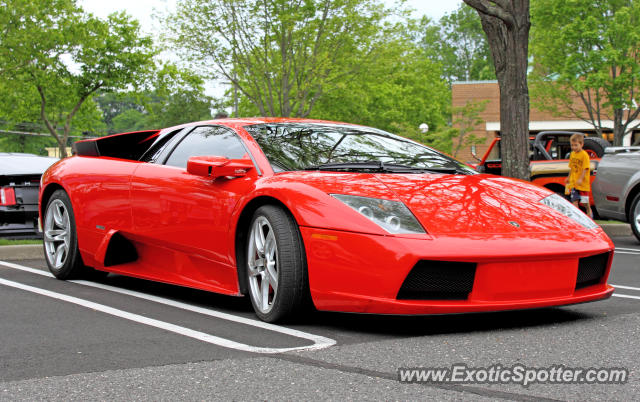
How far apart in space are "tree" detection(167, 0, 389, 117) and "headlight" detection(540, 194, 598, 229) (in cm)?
1665

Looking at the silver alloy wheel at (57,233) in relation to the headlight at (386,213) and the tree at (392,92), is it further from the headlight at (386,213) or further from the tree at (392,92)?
the tree at (392,92)

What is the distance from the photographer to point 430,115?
148 ft

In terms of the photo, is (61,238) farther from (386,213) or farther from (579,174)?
(579,174)

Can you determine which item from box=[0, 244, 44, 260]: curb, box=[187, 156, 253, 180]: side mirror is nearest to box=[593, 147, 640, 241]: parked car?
box=[187, 156, 253, 180]: side mirror

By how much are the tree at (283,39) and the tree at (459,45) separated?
51.3 meters

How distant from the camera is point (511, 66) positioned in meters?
10.8

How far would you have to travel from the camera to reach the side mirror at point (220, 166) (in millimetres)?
4629

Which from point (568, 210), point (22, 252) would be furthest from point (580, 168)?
point (22, 252)

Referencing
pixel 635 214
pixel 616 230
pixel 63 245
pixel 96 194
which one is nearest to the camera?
pixel 96 194

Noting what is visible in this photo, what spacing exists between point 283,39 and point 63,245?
1585 centimetres

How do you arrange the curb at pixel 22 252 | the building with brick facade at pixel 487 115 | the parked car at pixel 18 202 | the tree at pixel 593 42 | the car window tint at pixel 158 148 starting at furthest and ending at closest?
the building with brick facade at pixel 487 115, the tree at pixel 593 42, the parked car at pixel 18 202, the curb at pixel 22 252, the car window tint at pixel 158 148

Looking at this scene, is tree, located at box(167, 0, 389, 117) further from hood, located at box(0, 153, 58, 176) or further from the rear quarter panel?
the rear quarter panel

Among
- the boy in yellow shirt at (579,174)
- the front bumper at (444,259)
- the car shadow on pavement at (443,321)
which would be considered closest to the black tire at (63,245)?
the car shadow on pavement at (443,321)

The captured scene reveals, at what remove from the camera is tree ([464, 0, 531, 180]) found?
10.6 m
